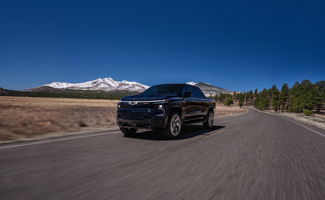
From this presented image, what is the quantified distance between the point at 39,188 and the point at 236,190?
2.64 metres

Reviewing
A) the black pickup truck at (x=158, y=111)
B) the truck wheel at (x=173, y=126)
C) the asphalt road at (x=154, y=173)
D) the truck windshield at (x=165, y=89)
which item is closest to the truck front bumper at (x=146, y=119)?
the black pickup truck at (x=158, y=111)

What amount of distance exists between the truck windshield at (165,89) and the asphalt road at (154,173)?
2.99 m

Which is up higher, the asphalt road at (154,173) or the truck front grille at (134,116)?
the truck front grille at (134,116)

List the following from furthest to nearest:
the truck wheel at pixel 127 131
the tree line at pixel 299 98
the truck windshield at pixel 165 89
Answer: the tree line at pixel 299 98
the truck windshield at pixel 165 89
the truck wheel at pixel 127 131

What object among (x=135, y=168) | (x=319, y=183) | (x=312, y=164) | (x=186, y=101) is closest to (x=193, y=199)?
(x=135, y=168)

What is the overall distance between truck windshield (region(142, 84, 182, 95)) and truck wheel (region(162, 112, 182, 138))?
1034mm

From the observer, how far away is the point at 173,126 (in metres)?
6.57

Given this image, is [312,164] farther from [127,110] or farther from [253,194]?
[127,110]

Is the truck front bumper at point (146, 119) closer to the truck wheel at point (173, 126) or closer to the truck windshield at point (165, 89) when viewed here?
the truck wheel at point (173, 126)

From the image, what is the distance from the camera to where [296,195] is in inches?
97.3

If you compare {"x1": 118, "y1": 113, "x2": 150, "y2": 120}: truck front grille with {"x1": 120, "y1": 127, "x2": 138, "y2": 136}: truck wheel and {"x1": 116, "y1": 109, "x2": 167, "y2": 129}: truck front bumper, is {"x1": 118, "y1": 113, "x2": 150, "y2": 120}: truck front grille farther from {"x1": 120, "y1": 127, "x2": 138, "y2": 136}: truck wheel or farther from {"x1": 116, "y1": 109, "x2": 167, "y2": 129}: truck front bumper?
{"x1": 120, "y1": 127, "x2": 138, "y2": 136}: truck wheel

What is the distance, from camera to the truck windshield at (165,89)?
742 cm

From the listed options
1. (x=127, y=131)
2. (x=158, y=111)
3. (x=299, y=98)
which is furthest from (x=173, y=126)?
(x=299, y=98)

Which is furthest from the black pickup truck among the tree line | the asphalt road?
the tree line
